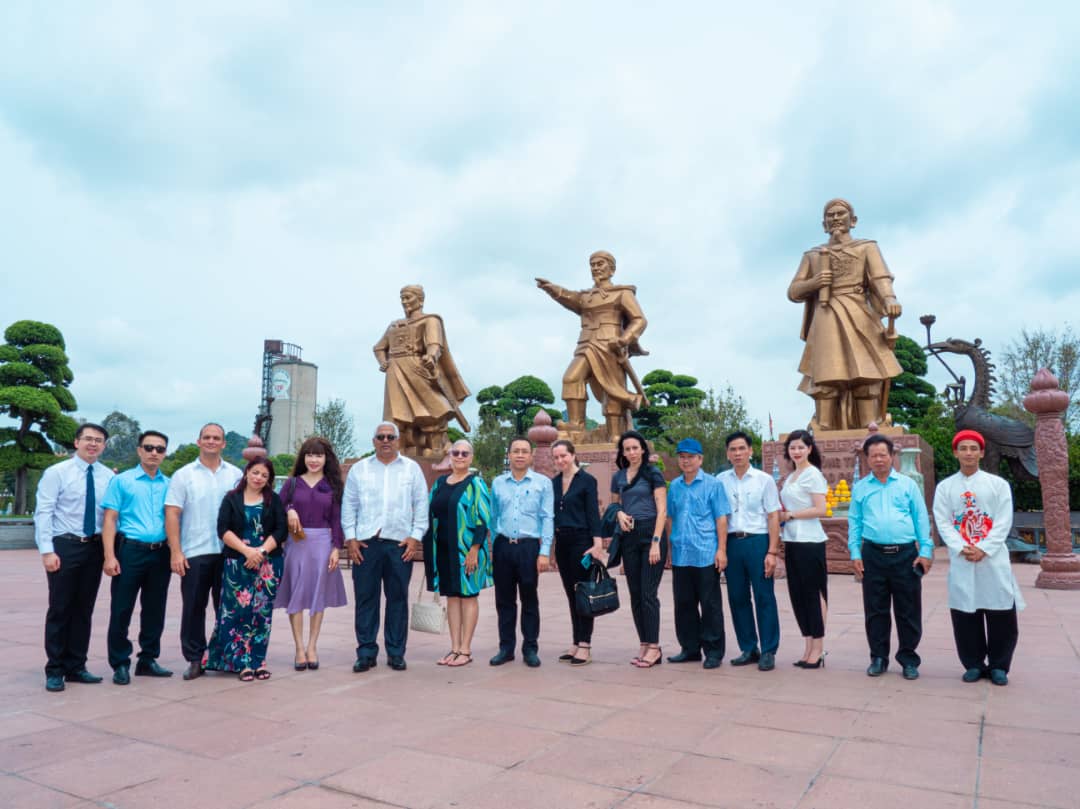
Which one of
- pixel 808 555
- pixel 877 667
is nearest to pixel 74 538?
pixel 808 555

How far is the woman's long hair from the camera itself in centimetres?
483

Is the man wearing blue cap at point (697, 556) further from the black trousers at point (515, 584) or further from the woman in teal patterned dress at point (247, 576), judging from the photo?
the woman in teal patterned dress at point (247, 576)

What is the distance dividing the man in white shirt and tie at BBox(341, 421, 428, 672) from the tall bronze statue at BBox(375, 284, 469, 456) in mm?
8293

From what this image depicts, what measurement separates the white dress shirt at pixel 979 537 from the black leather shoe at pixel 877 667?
48 cm

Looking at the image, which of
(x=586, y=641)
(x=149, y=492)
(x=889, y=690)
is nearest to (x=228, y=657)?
(x=149, y=492)

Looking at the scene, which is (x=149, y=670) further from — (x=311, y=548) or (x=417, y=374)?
(x=417, y=374)

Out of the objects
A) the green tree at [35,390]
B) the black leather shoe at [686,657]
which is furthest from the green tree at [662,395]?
the black leather shoe at [686,657]

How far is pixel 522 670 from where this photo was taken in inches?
182

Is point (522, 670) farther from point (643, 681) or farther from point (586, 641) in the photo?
point (643, 681)

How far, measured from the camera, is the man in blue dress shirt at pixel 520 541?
485cm

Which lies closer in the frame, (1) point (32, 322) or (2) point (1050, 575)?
(2) point (1050, 575)

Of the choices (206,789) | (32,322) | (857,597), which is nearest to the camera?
(206,789)

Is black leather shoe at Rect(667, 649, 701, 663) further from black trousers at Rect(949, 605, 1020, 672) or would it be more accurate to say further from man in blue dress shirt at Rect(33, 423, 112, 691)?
man in blue dress shirt at Rect(33, 423, 112, 691)

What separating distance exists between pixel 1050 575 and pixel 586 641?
6048mm
